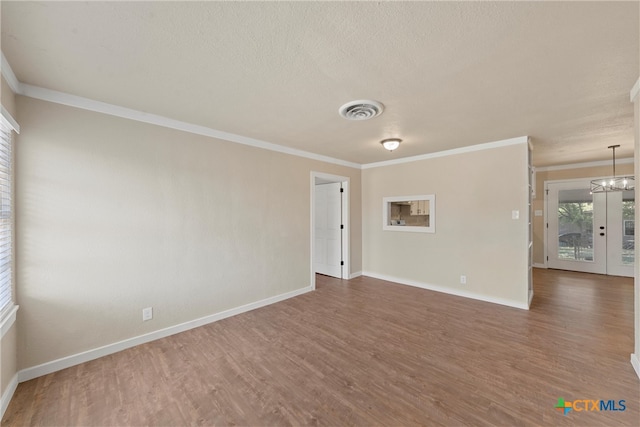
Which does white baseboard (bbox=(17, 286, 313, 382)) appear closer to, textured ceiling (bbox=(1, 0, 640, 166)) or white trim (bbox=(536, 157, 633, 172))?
textured ceiling (bbox=(1, 0, 640, 166))

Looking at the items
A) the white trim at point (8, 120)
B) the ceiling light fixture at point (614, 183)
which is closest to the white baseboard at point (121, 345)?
the white trim at point (8, 120)

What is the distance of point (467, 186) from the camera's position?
412 cm

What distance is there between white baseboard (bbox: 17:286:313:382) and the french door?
268 inches

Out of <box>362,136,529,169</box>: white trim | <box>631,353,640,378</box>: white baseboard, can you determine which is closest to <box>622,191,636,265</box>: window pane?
<box>362,136,529,169</box>: white trim

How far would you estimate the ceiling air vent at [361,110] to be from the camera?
240cm

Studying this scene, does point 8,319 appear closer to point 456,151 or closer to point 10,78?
point 10,78

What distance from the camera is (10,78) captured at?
1.87 m

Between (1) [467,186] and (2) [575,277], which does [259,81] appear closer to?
(1) [467,186]

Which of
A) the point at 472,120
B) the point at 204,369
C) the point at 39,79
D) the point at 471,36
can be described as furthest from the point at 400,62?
the point at 204,369

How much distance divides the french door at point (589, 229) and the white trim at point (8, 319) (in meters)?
8.77

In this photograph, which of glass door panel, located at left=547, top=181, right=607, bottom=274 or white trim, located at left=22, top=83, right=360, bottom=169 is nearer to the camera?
white trim, located at left=22, top=83, right=360, bottom=169

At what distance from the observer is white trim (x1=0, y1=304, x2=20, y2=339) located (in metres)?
1.72

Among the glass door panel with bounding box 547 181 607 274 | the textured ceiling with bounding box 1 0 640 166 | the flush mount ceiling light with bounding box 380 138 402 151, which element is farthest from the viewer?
the glass door panel with bounding box 547 181 607 274

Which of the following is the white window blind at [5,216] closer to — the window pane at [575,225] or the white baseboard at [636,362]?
the white baseboard at [636,362]
